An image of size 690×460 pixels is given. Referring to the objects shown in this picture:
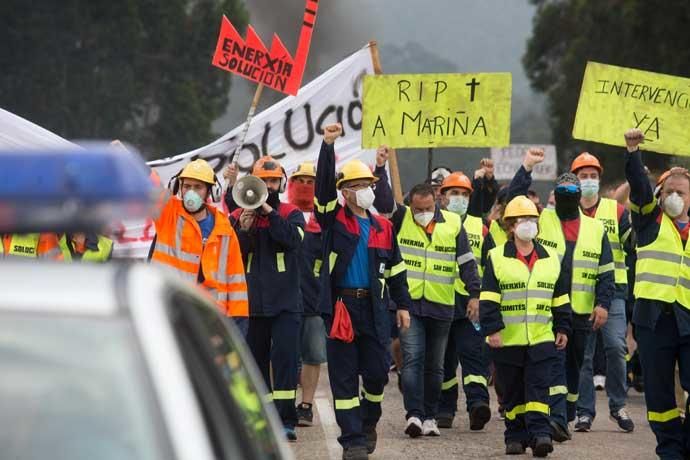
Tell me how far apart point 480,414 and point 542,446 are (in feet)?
5.82

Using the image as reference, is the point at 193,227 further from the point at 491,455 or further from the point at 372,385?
the point at 491,455

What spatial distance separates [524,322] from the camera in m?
10.8

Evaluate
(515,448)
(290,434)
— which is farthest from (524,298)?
(290,434)

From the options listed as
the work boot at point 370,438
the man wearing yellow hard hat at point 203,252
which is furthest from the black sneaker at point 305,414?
the man wearing yellow hard hat at point 203,252

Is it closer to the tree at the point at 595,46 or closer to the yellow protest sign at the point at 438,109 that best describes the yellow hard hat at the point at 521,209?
the yellow protest sign at the point at 438,109

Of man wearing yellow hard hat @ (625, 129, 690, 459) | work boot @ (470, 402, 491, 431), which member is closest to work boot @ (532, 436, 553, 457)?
man wearing yellow hard hat @ (625, 129, 690, 459)

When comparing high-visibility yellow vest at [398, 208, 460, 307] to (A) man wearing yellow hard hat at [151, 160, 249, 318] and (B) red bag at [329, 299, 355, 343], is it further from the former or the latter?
(A) man wearing yellow hard hat at [151, 160, 249, 318]

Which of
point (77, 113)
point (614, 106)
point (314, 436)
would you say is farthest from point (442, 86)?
point (77, 113)

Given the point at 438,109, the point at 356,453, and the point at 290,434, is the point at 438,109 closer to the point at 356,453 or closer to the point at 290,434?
the point at 290,434

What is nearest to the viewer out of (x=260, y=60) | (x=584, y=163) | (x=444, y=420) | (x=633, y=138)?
(x=633, y=138)

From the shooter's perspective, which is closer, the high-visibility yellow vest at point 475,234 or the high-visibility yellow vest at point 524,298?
the high-visibility yellow vest at point 524,298

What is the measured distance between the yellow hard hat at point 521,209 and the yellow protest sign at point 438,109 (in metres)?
3.51

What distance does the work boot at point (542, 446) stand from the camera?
34.3 ft

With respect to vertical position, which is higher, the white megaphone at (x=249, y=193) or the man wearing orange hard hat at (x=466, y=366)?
the white megaphone at (x=249, y=193)
